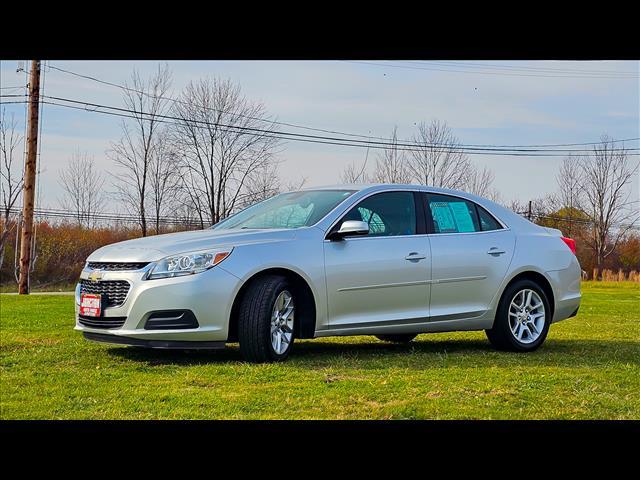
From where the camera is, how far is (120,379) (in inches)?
262

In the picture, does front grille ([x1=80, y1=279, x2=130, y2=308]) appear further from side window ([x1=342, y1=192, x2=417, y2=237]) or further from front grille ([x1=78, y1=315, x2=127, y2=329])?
side window ([x1=342, y1=192, x2=417, y2=237])

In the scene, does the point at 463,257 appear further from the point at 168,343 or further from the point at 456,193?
the point at 168,343

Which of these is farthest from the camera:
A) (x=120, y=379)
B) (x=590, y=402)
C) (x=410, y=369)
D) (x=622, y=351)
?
(x=622, y=351)

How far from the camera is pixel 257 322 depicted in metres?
7.28

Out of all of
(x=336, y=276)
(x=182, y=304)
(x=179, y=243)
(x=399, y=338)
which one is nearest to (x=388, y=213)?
(x=336, y=276)

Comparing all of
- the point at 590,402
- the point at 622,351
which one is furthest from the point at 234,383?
the point at 622,351

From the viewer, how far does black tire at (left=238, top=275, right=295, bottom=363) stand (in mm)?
7281

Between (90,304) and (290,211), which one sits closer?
(90,304)

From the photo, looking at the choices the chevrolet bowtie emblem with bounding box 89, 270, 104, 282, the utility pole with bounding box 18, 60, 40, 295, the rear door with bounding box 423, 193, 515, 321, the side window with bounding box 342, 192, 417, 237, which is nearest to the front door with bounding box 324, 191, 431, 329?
the side window with bounding box 342, 192, 417, 237

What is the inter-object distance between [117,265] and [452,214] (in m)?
3.45

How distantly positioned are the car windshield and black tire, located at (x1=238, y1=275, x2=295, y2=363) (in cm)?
92
